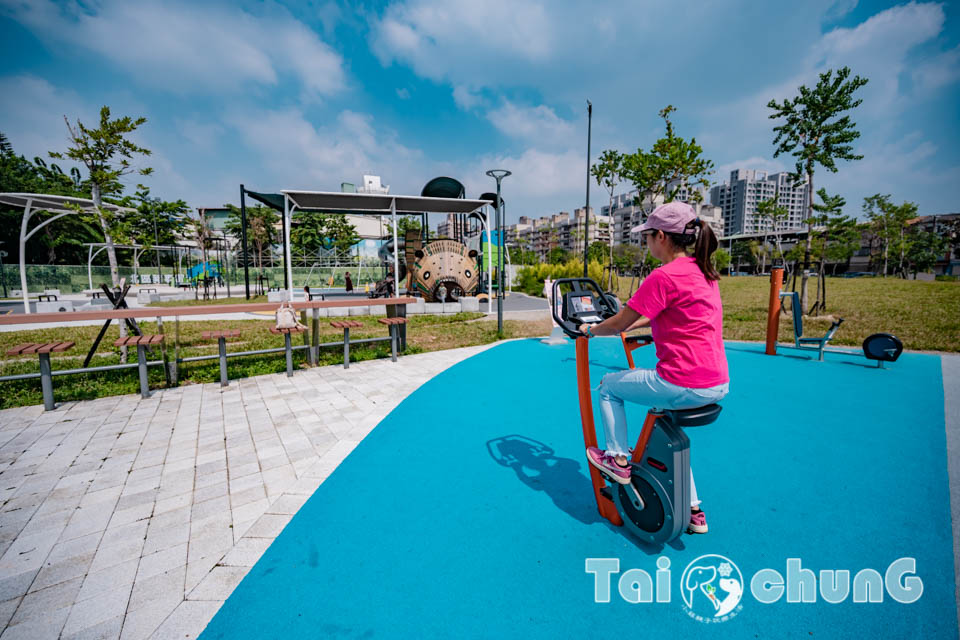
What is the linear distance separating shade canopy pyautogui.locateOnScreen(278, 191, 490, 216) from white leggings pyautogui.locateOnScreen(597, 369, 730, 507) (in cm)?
1192

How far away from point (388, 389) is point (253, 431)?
75.0 inches

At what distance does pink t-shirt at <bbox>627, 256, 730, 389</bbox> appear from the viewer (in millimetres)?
1962

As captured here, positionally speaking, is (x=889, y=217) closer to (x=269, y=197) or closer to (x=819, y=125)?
(x=819, y=125)

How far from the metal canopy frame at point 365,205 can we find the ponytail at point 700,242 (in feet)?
35.7

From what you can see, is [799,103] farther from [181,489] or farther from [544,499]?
[181,489]

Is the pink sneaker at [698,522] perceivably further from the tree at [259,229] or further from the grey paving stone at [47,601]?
the tree at [259,229]

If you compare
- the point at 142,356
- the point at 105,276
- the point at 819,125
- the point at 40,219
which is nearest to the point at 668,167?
the point at 819,125

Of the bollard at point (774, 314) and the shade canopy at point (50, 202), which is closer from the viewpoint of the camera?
the bollard at point (774, 314)

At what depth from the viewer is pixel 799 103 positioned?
1179cm

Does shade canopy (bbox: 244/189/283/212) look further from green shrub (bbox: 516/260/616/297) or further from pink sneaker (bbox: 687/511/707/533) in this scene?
green shrub (bbox: 516/260/616/297)

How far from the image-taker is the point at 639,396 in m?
2.14

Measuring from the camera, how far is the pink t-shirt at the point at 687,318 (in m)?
1.96

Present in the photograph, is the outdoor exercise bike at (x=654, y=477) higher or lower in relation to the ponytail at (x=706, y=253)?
lower

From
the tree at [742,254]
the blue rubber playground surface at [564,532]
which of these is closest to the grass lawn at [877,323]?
the blue rubber playground surface at [564,532]
